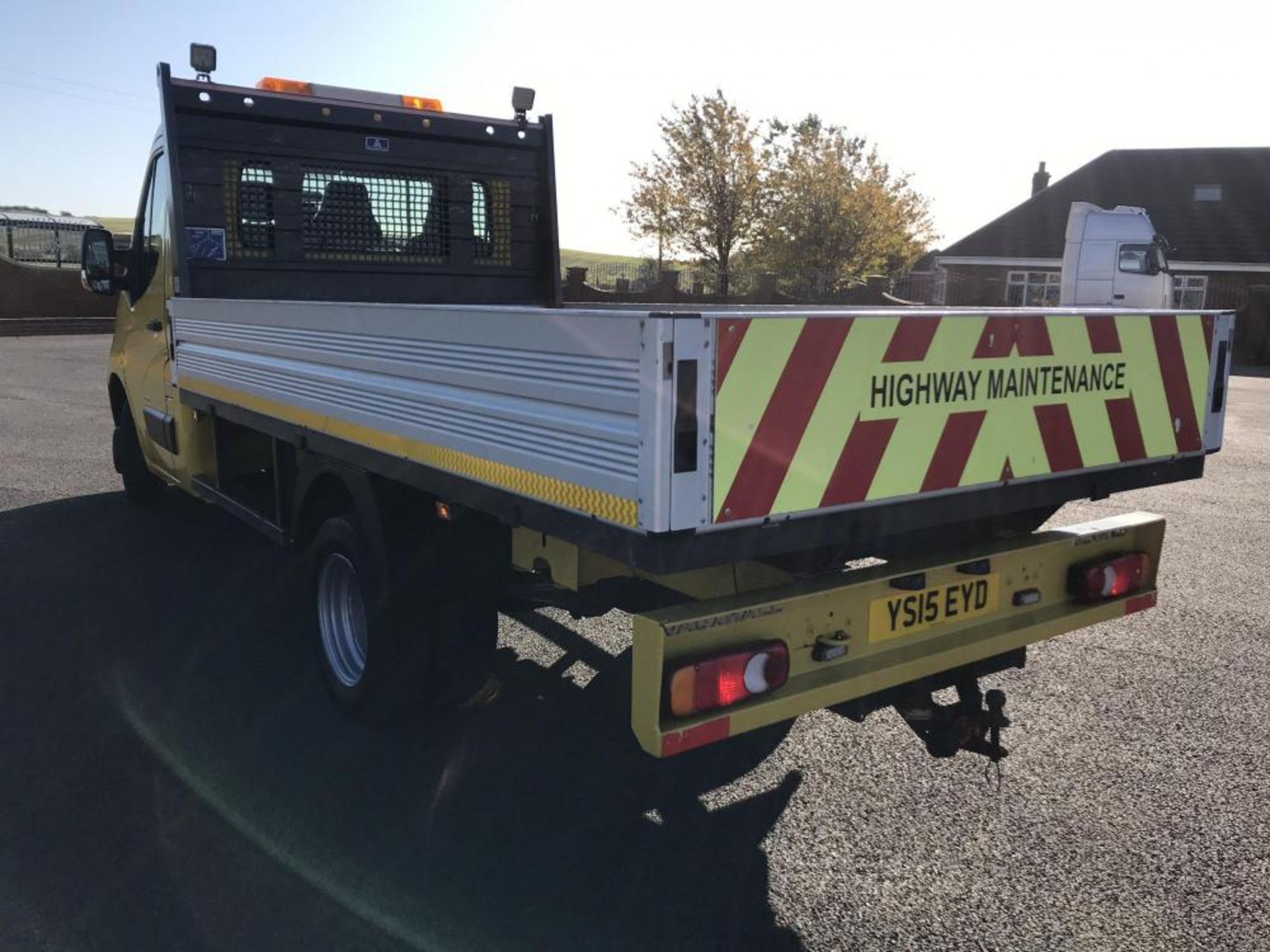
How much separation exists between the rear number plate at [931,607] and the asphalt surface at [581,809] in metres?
0.71

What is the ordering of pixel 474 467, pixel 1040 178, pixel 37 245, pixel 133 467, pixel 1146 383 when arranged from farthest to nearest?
1. pixel 1040 178
2. pixel 37 245
3. pixel 133 467
4. pixel 1146 383
5. pixel 474 467

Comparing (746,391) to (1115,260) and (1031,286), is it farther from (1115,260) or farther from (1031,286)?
(1031,286)

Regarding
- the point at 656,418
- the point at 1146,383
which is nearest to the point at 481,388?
the point at 656,418

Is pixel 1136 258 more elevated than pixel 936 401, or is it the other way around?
pixel 1136 258

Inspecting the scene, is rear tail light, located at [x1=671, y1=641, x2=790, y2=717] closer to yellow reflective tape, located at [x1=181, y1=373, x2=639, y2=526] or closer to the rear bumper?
the rear bumper

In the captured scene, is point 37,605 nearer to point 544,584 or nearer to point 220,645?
point 220,645

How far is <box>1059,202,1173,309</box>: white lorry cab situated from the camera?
20.7 m

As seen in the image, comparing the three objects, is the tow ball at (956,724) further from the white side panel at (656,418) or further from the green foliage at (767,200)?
the green foliage at (767,200)

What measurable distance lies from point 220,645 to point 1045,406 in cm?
385

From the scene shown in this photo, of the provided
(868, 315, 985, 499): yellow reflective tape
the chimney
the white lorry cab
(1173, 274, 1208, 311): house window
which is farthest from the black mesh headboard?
the chimney

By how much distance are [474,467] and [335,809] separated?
1.38 m

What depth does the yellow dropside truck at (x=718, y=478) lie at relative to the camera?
2.45m

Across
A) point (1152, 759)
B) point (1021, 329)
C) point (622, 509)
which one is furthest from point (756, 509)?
point (1152, 759)

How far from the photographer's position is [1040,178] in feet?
139
